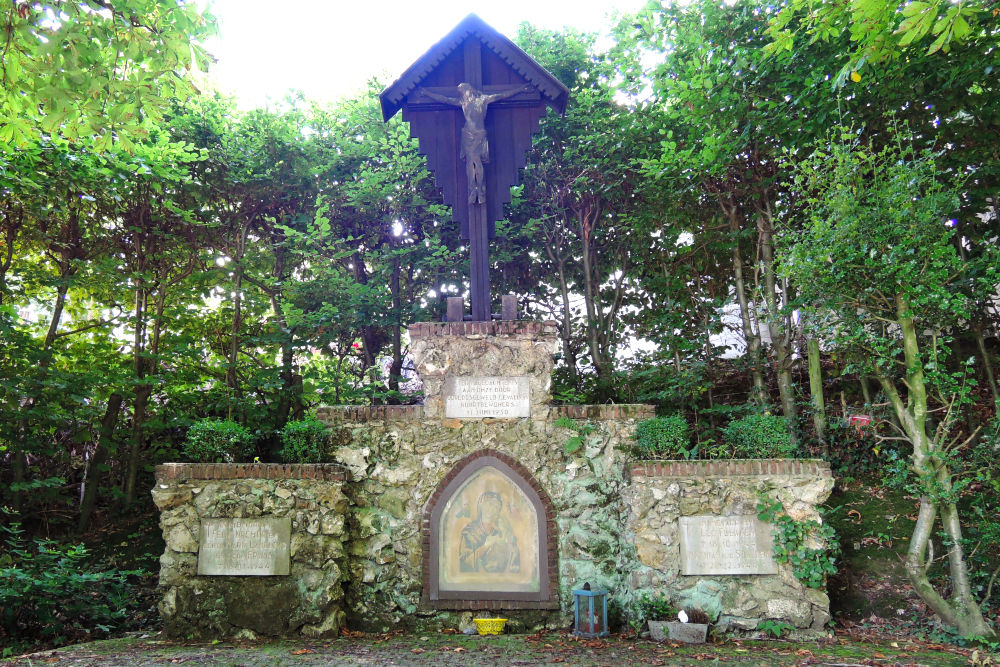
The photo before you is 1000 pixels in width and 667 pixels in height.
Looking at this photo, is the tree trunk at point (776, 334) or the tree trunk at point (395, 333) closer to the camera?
the tree trunk at point (776, 334)

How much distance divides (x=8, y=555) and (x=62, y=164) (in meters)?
4.61

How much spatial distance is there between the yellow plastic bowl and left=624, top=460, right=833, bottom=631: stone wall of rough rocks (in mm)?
1390

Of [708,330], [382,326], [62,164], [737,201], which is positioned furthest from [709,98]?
[62,164]

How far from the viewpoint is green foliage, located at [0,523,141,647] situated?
6.26 m

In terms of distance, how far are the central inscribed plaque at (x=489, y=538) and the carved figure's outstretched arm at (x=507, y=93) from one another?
411 cm

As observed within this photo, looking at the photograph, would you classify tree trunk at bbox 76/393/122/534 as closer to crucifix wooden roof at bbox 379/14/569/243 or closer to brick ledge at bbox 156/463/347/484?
brick ledge at bbox 156/463/347/484

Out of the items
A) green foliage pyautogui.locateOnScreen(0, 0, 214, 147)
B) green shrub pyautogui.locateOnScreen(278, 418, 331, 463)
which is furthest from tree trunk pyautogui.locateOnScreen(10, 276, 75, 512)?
green foliage pyautogui.locateOnScreen(0, 0, 214, 147)

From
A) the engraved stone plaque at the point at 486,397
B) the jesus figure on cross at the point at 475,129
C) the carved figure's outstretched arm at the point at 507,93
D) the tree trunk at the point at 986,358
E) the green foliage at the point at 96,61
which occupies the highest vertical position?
the carved figure's outstretched arm at the point at 507,93

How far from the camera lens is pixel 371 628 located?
6391mm

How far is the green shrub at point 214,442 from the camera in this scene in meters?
6.52

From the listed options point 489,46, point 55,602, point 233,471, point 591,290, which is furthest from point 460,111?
point 55,602

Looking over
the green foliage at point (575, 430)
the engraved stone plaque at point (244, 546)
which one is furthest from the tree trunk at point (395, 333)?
the green foliage at point (575, 430)

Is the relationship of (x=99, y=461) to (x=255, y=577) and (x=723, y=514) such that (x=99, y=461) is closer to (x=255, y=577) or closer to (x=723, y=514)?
(x=255, y=577)

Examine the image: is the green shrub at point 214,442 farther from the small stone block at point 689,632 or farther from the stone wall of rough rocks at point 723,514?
the small stone block at point 689,632
